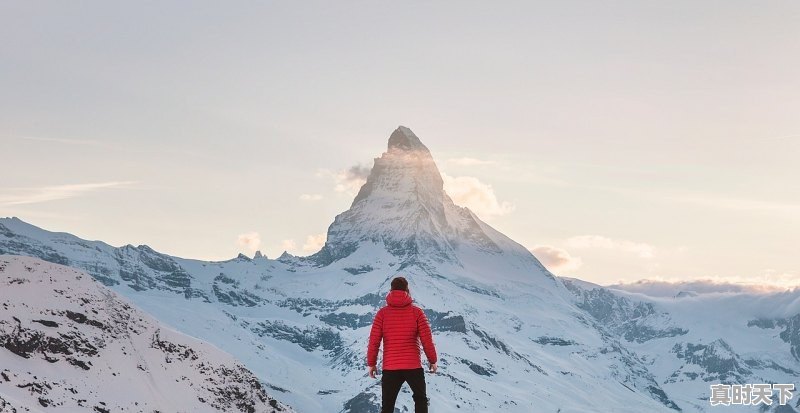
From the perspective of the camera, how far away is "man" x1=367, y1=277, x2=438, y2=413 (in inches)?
1207

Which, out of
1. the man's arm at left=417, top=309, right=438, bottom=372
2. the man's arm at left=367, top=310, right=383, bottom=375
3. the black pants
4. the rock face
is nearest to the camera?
the man's arm at left=417, top=309, right=438, bottom=372

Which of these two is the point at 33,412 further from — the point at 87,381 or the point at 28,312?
the point at 28,312

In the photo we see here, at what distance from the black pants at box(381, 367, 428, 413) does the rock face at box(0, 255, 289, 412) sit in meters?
83.2

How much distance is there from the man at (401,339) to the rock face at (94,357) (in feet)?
274

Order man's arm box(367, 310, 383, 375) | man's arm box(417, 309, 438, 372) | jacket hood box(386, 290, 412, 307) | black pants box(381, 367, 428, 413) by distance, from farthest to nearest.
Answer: man's arm box(367, 310, 383, 375)
black pants box(381, 367, 428, 413)
jacket hood box(386, 290, 412, 307)
man's arm box(417, 309, 438, 372)

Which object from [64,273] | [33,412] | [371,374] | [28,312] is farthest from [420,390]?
[64,273]

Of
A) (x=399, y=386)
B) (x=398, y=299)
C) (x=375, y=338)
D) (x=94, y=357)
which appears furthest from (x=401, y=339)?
(x=94, y=357)

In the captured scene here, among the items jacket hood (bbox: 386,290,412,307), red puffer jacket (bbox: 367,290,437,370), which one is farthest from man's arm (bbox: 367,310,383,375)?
jacket hood (bbox: 386,290,412,307)

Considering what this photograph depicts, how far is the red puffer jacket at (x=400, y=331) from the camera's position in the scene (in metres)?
30.6

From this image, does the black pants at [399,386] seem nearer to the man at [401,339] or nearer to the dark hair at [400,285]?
the man at [401,339]

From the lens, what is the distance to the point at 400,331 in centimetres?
3075

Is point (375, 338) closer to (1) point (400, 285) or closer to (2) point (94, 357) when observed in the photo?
(1) point (400, 285)

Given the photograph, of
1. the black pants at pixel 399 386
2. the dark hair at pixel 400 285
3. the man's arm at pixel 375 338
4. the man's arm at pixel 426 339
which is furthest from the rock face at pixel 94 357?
the man's arm at pixel 426 339

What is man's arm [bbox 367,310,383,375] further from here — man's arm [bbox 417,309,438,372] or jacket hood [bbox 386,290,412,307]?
man's arm [bbox 417,309,438,372]
